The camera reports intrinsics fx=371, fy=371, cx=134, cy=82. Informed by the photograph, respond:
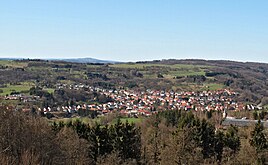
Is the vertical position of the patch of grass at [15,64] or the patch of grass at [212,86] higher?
the patch of grass at [15,64]

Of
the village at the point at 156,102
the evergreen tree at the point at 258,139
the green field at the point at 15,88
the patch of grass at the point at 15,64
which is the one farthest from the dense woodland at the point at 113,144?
the patch of grass at the point at 15,64

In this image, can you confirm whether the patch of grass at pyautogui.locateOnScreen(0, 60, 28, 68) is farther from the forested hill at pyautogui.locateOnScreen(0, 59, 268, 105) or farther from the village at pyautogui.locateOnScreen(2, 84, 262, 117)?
the village at pyautogui.locateOnScreen(2, 84, 262, 117)

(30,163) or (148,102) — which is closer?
(30,163)

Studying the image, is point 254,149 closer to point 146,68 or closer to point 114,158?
point 114,158

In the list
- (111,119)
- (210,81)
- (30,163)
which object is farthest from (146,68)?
(30,163)

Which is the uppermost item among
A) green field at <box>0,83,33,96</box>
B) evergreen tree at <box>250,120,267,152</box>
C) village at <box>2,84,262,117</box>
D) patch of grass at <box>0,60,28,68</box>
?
patch of grass at <box>0,60,28,68</box>

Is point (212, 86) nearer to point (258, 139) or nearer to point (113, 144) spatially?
point (258, 139)

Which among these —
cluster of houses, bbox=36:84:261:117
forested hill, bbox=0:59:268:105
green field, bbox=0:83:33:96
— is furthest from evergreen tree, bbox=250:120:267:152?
forested hill, bbox=0:59:268:105

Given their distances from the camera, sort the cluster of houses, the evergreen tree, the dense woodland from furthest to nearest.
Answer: the cluster of houses
the evergreen tree
the dense woodland

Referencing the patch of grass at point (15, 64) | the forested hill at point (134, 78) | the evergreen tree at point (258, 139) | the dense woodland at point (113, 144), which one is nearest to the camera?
the dense woodland at point (113, 144)

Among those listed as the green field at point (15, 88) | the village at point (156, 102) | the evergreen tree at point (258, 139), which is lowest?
the village at point (156, 102)

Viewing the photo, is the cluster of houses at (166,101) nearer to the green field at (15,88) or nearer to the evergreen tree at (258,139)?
the green field at (15,88)
